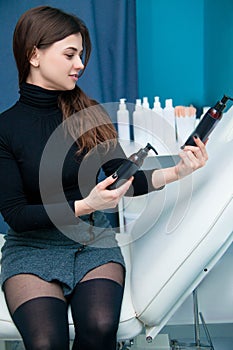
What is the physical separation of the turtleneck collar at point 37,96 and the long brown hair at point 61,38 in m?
0.03

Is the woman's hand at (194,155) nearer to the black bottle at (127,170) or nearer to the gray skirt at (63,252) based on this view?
the black bottle at (127,170)

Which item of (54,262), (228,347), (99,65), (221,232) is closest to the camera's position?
(221,232)

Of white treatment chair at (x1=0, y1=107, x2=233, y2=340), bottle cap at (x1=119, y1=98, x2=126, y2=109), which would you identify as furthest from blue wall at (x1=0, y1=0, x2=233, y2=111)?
white treatment chair at (x1=0, y1=107, x2=233, y2=340)

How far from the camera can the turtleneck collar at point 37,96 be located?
4.31ft

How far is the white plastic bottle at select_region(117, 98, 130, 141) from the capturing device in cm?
215

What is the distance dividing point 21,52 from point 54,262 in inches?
21.6

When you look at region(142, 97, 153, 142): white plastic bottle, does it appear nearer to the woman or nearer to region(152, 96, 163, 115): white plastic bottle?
region(152, 96, 163, 115): white plastic bottle

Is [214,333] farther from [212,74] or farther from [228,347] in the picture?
[212,74]

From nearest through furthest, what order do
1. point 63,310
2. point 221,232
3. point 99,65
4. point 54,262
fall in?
point 221,232 → point 63,310 → point 54,262 → point 99,65

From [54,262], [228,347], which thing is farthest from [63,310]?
[228,347]

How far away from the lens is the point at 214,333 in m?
1.91

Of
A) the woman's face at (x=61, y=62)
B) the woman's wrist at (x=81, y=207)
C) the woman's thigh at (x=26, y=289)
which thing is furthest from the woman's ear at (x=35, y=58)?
the woman's thigh at (x=26, y=289)

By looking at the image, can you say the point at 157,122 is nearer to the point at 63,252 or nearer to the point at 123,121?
the point at 123,121

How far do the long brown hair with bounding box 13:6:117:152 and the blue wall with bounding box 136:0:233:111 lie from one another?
1.07 metres
